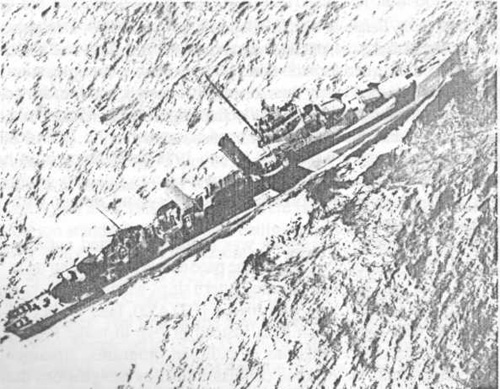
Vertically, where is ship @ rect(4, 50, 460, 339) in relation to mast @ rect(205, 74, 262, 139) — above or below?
below

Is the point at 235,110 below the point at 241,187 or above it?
above

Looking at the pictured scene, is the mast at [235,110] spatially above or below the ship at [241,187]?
above

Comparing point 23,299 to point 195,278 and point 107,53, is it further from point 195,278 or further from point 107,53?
point 107,53

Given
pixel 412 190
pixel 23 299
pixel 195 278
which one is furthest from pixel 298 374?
pixel 23 299

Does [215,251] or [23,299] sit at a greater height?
[23,299]
